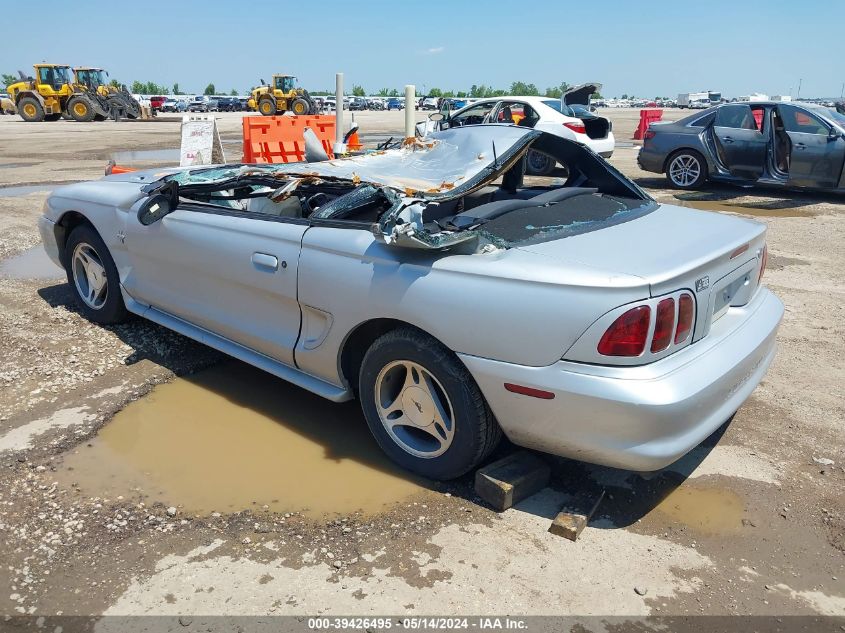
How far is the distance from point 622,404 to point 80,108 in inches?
1455

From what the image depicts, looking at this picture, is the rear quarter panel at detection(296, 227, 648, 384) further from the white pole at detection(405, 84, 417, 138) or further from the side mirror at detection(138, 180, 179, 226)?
the white pole at detection(405, 84, 417, 138)

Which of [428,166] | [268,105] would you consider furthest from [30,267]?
[268,105]

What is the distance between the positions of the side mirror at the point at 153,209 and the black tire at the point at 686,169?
1015 cm

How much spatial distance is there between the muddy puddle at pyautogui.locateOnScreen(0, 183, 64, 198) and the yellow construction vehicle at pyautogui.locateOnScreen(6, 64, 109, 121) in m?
24.6

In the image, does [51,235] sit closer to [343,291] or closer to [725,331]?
[343,291]

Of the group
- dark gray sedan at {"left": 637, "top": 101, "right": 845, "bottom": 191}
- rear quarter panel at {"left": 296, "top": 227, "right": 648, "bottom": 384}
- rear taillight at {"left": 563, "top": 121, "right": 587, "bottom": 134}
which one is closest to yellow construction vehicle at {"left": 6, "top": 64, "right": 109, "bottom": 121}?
rear taillight at {"left": 563, "top": 121, "right": 587, "bottom": 134}

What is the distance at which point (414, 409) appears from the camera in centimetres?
310

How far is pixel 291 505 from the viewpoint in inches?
119

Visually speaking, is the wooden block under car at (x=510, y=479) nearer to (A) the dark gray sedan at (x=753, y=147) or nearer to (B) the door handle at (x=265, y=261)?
(B) the door handle at (x=265, y=261)

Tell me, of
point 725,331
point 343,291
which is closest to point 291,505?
A: point 343,291

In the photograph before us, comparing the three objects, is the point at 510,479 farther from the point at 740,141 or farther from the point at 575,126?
the point at 575,126

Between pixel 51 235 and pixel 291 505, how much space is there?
3.54 metres

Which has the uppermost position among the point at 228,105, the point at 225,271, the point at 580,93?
the point at 228,105

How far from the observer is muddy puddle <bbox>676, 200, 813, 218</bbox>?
32.3ft
